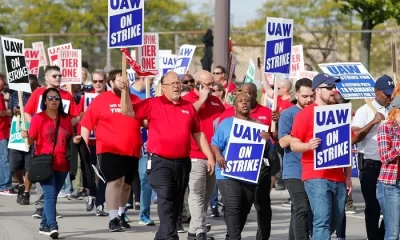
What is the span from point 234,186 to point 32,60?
1109cm

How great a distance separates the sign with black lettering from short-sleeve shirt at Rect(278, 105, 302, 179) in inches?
214

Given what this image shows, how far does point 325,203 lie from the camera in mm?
10156

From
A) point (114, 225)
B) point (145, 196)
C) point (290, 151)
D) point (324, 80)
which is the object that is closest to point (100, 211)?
point (145, 196)

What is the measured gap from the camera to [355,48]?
28.2 metres

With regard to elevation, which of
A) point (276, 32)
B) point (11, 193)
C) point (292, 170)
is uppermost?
point (276, 32)

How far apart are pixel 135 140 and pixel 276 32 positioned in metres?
2.27

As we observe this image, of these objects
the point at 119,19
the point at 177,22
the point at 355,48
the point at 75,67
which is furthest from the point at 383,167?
the point at 177,22

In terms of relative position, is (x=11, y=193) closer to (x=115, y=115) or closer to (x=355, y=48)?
(x=115, y=115)

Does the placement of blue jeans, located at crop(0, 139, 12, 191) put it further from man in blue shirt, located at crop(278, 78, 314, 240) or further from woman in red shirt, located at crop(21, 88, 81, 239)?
man in blue shirt, located at crop(278, 78, 314, 240)

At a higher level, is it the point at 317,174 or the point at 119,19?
the point at 119,19

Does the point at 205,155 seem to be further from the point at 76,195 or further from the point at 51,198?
the point at 76,195

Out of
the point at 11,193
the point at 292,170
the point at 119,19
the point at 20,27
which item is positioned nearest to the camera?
the point at 292,170

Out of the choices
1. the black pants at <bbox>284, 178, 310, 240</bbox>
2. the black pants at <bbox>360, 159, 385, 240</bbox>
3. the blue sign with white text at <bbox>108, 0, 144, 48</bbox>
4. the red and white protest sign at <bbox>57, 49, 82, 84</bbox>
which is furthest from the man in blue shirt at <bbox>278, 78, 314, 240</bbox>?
the red and white protest sign at <bbox>57, 49, 82, 84</bbox>

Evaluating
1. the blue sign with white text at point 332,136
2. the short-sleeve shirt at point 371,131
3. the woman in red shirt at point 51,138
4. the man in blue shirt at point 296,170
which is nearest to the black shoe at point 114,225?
the woman in red shirt at point 51,138
